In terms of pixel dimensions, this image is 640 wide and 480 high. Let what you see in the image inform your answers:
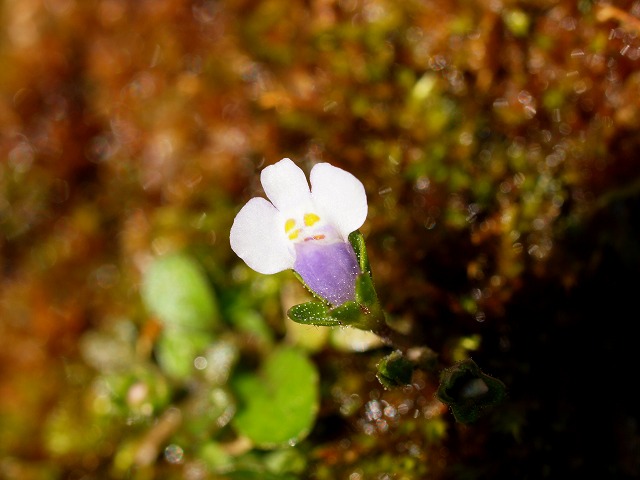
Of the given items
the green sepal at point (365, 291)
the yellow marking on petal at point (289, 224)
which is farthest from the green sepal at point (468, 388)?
the yellow marking on petal at point (289, 224)

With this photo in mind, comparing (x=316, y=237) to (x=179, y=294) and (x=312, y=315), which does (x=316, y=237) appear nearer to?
(x=312, y=315)

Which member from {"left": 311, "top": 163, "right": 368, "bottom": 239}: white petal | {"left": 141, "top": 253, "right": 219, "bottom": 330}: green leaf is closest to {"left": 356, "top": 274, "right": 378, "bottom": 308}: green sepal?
{"left": 311, "top": 163, "right": 368, "bottom": 239}: white petal

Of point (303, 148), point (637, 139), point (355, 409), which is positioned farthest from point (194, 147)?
point (637, 139)

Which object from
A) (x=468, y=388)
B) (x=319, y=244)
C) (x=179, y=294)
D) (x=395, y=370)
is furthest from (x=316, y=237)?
(x=179, y=294)

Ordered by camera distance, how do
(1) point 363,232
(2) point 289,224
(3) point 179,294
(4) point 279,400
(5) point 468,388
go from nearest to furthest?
1. (5) point 468,388
2. (2) point 289,224
3. (4) point 279,400
4. (1) point 363,232
5. (3) point 179,294

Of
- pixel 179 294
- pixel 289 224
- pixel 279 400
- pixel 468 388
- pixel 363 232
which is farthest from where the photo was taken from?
pixel 179 294

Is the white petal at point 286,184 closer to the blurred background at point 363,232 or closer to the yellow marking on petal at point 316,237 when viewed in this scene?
the yellow marking on petal at point 316,237
